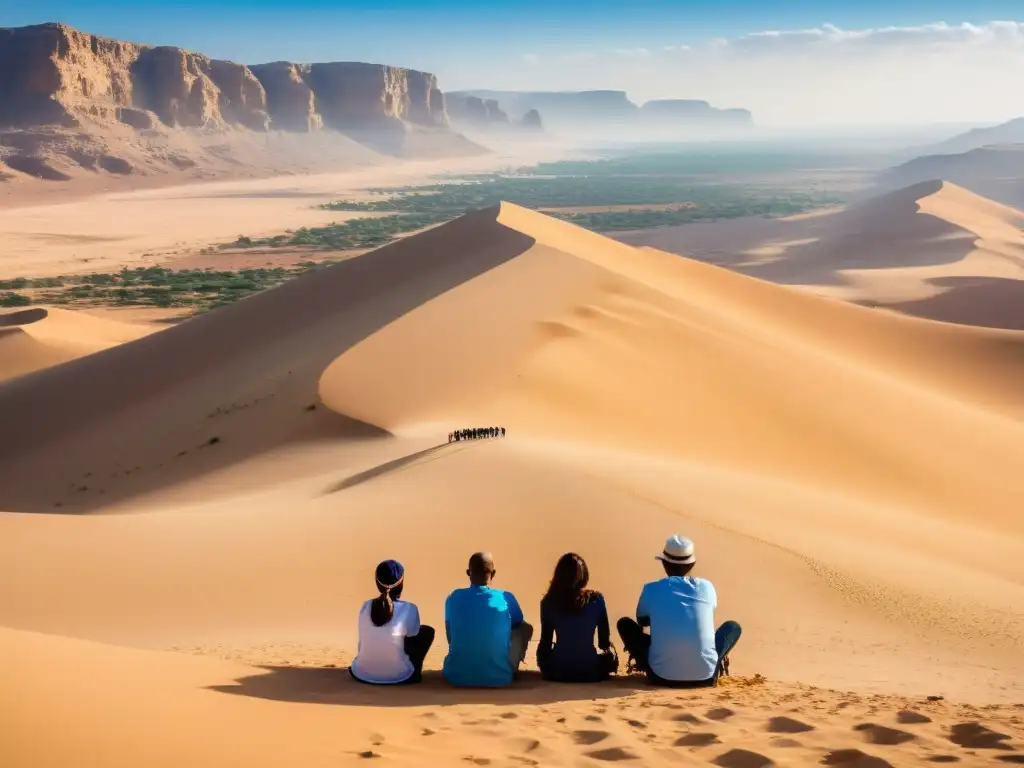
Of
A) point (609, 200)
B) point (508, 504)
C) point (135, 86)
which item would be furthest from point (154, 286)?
point (135, 86)

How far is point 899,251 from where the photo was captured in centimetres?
6294

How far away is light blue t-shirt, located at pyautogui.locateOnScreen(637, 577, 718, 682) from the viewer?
19.1ft

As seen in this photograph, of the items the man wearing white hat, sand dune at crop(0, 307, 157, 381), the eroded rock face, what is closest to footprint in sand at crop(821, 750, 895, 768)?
the man wearing white hat

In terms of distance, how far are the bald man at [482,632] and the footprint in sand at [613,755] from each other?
126 centimetres

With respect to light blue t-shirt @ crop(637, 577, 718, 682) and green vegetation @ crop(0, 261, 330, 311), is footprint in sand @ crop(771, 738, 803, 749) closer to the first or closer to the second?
light blue t-shirt @ crop(637, 577, 718, 682)

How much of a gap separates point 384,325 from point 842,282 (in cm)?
3442

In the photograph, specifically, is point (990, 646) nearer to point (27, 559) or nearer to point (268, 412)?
point (27, 559)

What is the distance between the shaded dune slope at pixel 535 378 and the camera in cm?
1554

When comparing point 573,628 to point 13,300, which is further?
point 13,300

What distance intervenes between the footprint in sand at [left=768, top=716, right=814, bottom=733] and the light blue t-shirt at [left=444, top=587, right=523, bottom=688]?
1.55 m

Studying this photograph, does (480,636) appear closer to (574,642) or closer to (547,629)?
(547,629)

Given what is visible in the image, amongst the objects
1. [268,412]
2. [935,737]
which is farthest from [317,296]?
[935,737]

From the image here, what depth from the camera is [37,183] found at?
109625 millimetres

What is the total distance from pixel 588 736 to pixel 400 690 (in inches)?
51.9
